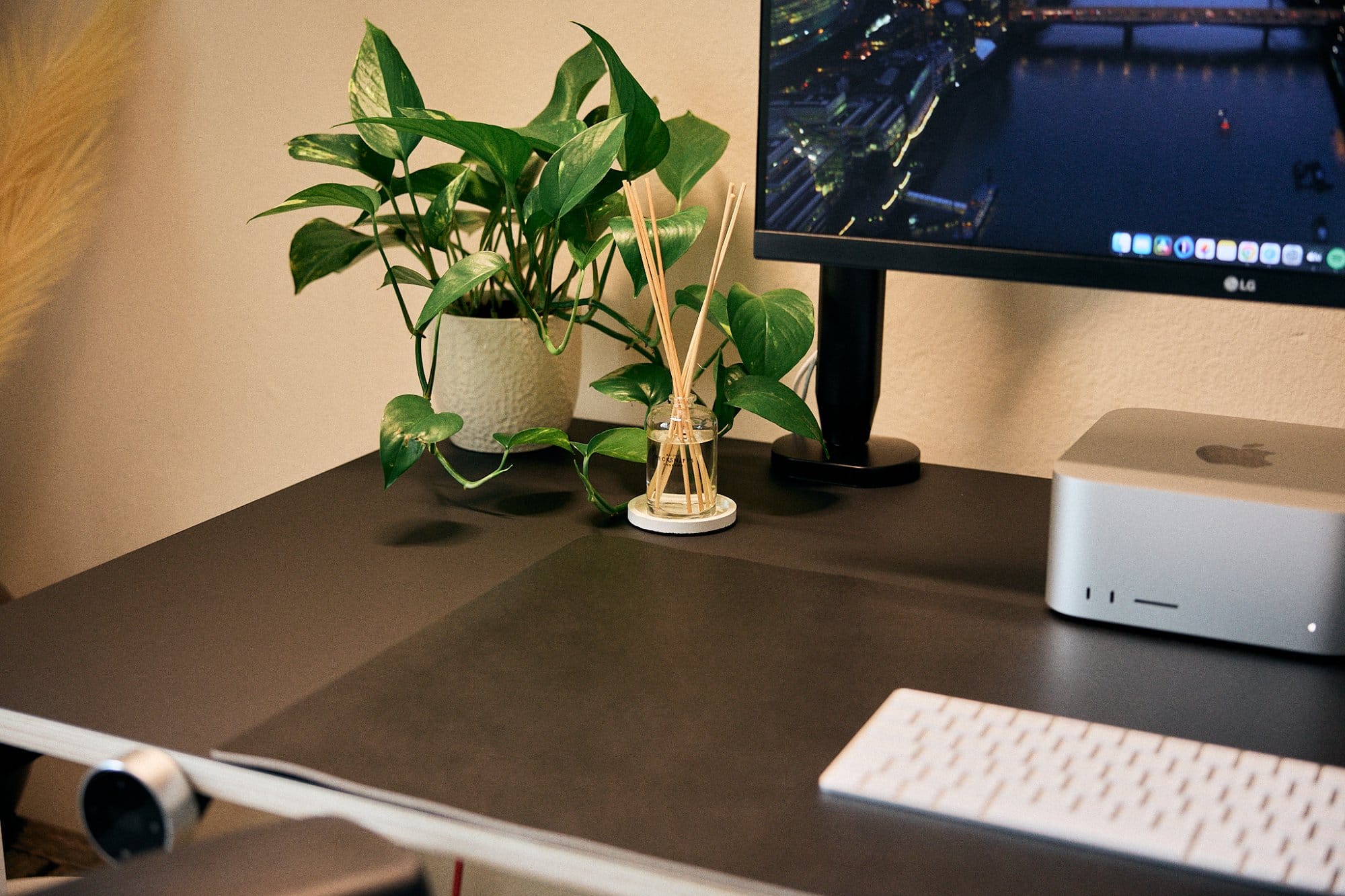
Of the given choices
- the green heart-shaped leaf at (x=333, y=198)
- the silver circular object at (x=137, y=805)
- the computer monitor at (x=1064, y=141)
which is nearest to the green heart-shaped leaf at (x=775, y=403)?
the computer monitor at (x=1064, y=141)

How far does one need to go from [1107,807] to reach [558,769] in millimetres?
248

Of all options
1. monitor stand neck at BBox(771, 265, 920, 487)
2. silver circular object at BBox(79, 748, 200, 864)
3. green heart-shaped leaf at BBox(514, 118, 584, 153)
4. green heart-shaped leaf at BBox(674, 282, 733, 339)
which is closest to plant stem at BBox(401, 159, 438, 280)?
green heart-shaped leaf at BBox(514, 118, 584, 153)

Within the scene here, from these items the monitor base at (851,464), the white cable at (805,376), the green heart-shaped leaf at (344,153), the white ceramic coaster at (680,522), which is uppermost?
the green heart-shaped leaf at (344,153)

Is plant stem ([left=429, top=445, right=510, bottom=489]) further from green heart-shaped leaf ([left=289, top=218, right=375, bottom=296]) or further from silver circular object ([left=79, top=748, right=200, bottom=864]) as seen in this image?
silver circular object ([left=79, top=748, right=200, bottom=864])

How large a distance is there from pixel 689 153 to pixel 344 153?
29 cm

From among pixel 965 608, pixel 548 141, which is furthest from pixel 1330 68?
pixel 548 141

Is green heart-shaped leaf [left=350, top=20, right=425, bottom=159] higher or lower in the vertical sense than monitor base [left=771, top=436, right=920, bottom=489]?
higher

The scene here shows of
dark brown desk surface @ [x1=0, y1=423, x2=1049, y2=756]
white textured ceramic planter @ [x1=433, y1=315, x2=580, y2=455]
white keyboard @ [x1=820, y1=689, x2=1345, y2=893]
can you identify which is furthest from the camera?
white textured ceramic planter @ [x1=433, y1=315, x2=580, y2=455]

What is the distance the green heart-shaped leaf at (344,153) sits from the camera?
3.37 ft

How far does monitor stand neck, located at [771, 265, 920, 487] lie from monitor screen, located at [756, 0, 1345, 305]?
0.14m

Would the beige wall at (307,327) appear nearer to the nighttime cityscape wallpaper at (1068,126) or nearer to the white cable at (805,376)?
the white cable at (805,376)

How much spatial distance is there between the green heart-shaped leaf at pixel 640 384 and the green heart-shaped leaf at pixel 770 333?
2.6 inches

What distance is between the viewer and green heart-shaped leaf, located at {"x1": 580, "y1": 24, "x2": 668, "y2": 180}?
927 mm

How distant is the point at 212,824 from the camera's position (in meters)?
1.43
